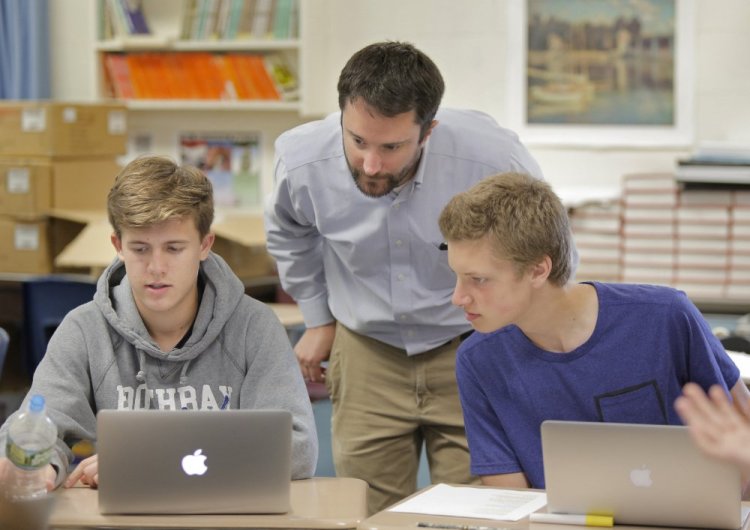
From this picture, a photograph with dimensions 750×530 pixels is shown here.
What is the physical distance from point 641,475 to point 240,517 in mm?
655

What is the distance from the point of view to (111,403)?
2238 millimetres

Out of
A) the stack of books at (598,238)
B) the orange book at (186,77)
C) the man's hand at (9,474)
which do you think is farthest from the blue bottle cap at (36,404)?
the orange book at (186,77)

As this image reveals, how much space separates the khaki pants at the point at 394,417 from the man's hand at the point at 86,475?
2.79 feet

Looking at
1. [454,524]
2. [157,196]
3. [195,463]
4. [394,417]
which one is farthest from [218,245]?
[454,524]

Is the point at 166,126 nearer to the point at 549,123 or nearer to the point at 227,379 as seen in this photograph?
the point at 549,123

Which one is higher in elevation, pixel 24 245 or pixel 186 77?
pixel 186 77

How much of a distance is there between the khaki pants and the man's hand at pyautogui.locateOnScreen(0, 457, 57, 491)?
94cm

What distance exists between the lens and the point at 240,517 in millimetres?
1916

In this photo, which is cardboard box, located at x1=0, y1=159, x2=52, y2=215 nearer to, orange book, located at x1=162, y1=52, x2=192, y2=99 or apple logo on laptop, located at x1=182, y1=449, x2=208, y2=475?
orange book, located at x1=162, y1=52, x2=192, y2=99

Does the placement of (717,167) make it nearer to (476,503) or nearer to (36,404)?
(476,503)

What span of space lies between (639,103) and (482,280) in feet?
11.5

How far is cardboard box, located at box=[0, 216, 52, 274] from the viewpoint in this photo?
5.37m

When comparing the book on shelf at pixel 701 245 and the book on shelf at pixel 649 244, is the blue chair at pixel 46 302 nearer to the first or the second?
the book on shelf at pixel 649 244

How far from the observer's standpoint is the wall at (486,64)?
518cm
